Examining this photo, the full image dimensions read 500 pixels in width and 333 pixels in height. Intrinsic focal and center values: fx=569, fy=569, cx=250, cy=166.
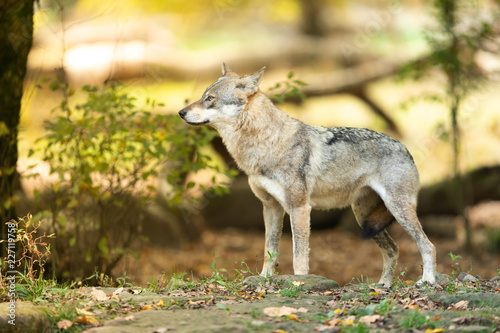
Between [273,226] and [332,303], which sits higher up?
[273,226]

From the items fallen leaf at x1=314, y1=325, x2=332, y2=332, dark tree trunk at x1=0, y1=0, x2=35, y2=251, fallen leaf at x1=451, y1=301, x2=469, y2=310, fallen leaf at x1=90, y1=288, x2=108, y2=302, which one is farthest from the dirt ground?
fallen leaf at x1=314, y1=325, x2=332, y2=332

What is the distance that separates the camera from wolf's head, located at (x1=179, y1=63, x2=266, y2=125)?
6.12 meters

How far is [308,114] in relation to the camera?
20.4 meters

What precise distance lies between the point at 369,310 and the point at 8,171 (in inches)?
176

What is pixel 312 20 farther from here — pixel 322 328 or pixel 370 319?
pixel 322 328

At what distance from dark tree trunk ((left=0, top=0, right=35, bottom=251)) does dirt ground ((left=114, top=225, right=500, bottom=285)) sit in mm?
3221

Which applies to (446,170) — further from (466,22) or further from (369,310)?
(369,310)

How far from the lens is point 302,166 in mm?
6168

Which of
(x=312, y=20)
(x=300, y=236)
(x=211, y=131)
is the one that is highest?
(x=312, y=20)

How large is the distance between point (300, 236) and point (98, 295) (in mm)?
2201

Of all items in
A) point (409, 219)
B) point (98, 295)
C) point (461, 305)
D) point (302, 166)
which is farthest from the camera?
point (409, 219)

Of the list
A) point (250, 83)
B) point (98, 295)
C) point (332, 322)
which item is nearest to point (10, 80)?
point (250, 83)

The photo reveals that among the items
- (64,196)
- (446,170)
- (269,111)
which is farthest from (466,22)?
(64,196)

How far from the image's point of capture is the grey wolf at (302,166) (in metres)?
6.09
